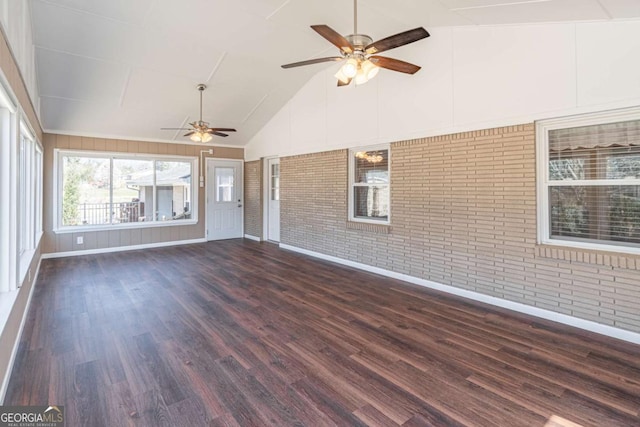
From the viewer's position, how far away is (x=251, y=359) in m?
2.61

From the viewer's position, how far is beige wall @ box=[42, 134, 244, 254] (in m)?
6.31

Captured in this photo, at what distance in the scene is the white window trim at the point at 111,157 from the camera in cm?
636

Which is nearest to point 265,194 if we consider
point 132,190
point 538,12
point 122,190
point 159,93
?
point 132,190

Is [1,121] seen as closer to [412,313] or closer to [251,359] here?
[251,359]

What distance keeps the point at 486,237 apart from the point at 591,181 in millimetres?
1113

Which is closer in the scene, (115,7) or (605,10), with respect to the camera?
(605,10)

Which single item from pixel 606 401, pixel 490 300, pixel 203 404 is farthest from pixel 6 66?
pixel 490 300

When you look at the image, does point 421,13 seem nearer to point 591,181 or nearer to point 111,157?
point 591,181

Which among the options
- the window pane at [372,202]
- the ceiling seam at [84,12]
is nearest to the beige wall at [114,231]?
the ceiling seam at [84,12]

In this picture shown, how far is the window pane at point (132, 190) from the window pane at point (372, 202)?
16.0 ft

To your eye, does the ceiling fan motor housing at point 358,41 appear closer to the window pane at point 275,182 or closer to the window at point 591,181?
the window at point 591,181

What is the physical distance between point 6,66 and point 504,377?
416 cm

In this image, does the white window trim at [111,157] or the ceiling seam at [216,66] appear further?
the white window trim at [111,157]

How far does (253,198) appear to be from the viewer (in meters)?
8.59
